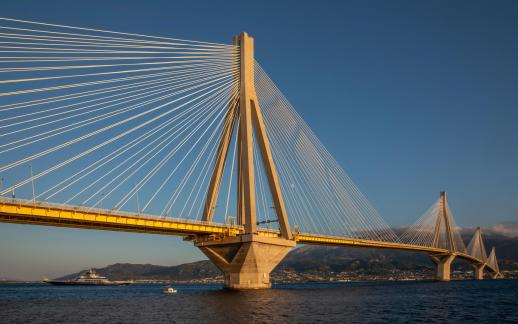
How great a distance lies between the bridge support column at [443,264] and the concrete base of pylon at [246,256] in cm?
7867

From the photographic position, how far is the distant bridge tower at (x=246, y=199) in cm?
5294

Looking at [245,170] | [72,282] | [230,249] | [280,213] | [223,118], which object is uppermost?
[223,118]

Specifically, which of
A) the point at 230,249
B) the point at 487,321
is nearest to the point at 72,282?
the point at 230,249

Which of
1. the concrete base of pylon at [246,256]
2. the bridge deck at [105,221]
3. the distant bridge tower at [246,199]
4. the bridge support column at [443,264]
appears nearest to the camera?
the bridge deck at [105,221]

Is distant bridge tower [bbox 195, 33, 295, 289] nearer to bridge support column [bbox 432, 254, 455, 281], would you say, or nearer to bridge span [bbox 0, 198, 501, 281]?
bridge span [bbox 0, 198, 501, 281]

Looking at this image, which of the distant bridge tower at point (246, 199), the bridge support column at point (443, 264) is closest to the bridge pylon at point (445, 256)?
the bridge support column at point (443, 264)

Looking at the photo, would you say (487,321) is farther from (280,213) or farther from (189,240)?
→ (189,240)

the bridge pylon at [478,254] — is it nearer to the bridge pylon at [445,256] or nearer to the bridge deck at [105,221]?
the bridge pylon at [445,256]

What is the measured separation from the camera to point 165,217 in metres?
51.4

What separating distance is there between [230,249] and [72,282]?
412 feet

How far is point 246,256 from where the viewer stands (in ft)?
180

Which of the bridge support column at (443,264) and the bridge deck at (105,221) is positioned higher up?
the bridge deck at (105,221)

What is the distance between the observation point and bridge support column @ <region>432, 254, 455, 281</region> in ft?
412

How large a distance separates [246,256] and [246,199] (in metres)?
6.65
